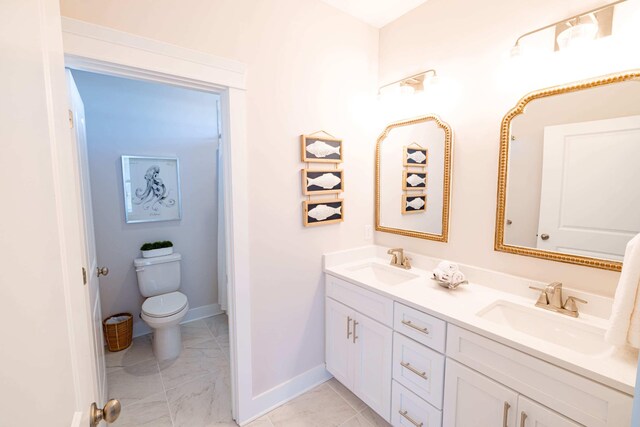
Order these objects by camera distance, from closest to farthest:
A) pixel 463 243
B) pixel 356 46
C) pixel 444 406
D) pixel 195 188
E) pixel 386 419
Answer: pixel 444 406, pixel 386 419, pixel 463 243, pixel 356 46, pixel 195 188

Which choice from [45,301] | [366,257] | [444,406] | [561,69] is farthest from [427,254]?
[45,301]

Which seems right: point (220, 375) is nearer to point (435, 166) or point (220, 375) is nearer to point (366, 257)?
point (366, 257)

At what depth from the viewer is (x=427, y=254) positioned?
201 cm

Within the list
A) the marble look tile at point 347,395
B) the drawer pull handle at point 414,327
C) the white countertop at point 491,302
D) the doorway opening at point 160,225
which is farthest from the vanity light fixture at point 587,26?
the doorway opening at point 160,225

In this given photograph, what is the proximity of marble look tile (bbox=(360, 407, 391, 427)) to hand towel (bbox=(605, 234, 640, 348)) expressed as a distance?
131cm

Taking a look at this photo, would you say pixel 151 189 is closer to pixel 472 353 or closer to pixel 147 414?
pixel 147 414

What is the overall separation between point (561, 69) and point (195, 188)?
297 cm

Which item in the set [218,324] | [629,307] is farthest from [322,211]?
[218,324]

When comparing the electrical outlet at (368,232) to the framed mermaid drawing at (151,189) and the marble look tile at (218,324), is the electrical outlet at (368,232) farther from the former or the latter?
the framed mermaid drawing at (151,189)

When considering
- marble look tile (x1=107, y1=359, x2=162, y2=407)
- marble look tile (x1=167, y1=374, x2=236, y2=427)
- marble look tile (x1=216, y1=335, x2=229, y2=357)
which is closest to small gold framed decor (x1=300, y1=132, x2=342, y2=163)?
marble look tile (x1=167, y1=374, x2=236, y2=427)

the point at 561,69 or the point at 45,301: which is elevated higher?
the point at 561,69

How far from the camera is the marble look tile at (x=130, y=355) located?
233 cm

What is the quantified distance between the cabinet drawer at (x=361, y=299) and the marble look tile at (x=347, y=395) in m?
0.69

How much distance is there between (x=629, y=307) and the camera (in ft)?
3.35
